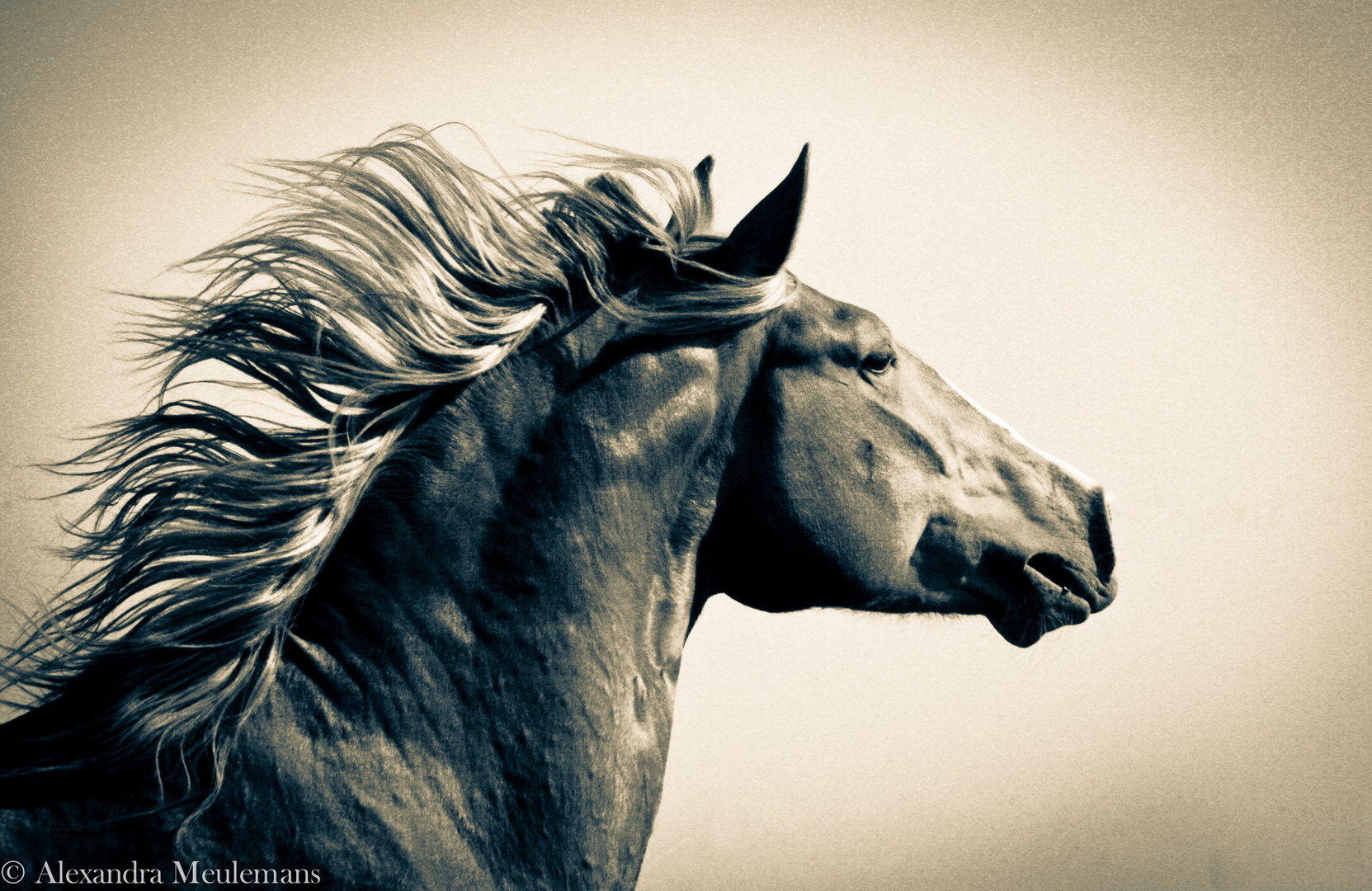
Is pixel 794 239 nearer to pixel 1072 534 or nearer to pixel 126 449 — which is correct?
pixel 1072 534

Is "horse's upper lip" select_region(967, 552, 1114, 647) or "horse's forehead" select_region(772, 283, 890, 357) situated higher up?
"horse's forehead" select_region(772, 283, 890, 357)

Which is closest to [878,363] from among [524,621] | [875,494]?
[875,494]

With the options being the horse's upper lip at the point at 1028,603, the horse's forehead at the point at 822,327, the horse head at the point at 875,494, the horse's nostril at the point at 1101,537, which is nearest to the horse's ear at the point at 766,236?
the horse head at the point at 875,494

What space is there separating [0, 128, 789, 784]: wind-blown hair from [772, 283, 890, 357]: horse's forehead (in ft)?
0.16

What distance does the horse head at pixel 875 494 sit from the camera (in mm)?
1740

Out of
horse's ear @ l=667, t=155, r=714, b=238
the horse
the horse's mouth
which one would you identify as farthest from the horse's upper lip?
horse's ear @ l=667, t=155, r=714, b=238

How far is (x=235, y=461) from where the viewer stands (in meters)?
1.51

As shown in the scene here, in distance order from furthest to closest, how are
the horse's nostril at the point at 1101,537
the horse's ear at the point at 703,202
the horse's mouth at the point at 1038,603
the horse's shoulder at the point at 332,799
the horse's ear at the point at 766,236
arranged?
the horse's nostril at the point at 1101,537
the horse's mouth at the point at 1038,603
the horse's ear at the point at 703,202
the horse's ear at the point at 766,236
the horse's shoulder at the point at 332,799

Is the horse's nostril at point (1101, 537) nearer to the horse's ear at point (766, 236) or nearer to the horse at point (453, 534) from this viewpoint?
the horse at point (453, 534)

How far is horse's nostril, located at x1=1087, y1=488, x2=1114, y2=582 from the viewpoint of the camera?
2074mm

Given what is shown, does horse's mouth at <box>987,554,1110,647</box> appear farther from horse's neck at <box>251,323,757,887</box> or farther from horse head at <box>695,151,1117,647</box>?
horse's neck at <box>251,323,757,887</box>

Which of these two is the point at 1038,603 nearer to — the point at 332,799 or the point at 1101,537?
the point at 1101,537

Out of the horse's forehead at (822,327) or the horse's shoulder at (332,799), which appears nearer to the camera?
the horse's shoulder at (332,799)

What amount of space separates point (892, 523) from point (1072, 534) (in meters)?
0.48
